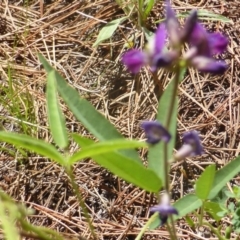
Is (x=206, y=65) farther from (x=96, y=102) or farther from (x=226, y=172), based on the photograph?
(x=96, y=102)

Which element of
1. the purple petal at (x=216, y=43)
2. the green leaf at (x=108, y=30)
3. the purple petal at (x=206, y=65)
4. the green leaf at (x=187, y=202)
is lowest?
the green leaf at (x=187, y=202)

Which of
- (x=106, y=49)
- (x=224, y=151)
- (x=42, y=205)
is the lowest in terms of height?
(x=42, y=205)

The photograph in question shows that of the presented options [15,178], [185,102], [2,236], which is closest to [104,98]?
[185,102]

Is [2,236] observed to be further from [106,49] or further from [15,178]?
[106,49]

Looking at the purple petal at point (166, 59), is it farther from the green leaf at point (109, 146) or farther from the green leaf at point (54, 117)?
the green leaf at point (54, 117)

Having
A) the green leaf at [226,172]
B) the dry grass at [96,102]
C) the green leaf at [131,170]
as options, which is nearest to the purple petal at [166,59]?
the green leaf at [131,170]

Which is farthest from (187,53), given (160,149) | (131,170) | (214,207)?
(214,207)

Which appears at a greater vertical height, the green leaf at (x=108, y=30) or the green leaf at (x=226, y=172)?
the green leaf at (x=108, y=30)
